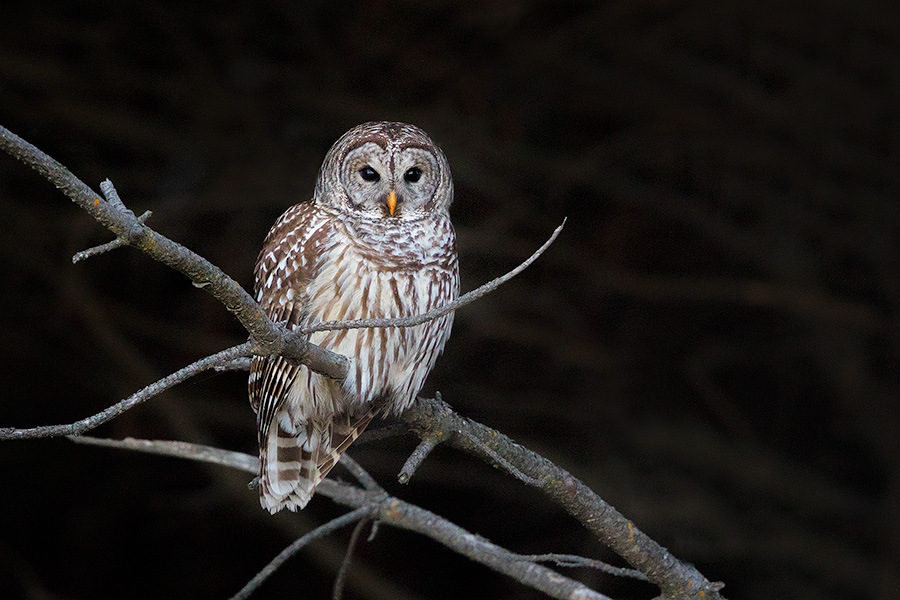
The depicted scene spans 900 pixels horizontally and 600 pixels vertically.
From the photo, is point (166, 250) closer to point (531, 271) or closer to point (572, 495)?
point (572, 495)

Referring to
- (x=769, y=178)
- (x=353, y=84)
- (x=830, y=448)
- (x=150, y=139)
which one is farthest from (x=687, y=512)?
(x=150, y=139)

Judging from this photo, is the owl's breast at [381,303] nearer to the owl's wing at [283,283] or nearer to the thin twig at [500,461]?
the owl's wing at [283,283]

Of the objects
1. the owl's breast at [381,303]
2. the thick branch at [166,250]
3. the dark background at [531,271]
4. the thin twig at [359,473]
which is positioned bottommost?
the thick branch at [166,250]

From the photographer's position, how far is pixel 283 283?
2.21m

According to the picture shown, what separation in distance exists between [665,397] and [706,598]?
2.25m

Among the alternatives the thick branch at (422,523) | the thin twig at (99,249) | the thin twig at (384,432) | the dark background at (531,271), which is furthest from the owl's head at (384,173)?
the dark background at (531,271)

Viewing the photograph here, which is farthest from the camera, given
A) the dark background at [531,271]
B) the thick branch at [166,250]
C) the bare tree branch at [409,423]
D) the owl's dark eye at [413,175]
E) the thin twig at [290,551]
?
the dark background at [531,271]

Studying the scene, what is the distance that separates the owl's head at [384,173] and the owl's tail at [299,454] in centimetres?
→ 49

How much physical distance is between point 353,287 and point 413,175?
0.31 metres

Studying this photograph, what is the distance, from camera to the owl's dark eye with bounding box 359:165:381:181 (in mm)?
2211

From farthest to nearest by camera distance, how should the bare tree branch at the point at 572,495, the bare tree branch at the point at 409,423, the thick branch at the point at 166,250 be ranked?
the bare tree branch at the point at 572,495 → the bare tree branch at the point at 409,423 → the thick branch at the point at 166,250

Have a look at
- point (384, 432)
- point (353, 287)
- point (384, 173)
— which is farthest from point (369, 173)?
point (384, 432)

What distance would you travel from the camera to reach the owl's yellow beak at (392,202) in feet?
7.14

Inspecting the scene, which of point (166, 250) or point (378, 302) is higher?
point (378, 302)
